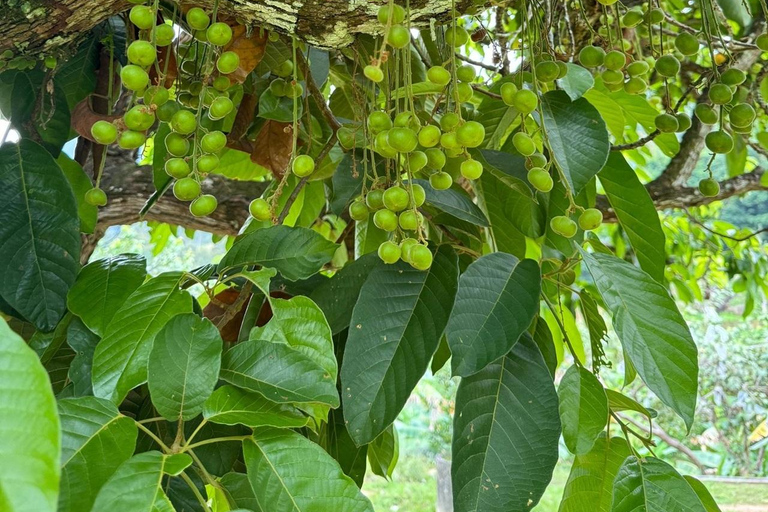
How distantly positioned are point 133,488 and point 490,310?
360 mm

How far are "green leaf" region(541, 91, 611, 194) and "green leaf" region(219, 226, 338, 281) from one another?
25 cm

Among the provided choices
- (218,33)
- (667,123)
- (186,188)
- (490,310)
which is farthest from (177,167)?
(667,123)

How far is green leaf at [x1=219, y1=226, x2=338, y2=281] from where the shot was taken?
0.66 metres

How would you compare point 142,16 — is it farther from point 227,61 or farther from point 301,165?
point 301,165

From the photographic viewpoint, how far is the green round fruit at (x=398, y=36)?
52 centimetres

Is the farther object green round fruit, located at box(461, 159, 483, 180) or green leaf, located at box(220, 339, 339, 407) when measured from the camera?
green round fruit, located at box(461, 159, 483, 180)

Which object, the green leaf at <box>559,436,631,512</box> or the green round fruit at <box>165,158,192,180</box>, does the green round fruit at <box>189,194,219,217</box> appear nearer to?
the green round fruit at <box>165,158,192,180</box>

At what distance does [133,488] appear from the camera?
42 centimetres

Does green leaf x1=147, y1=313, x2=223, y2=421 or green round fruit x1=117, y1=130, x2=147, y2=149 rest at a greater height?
green round fruit x1=117, y1=130, x2=147, y2=149

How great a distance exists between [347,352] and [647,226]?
0.42 m

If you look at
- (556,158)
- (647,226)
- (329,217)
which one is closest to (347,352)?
(556,158)

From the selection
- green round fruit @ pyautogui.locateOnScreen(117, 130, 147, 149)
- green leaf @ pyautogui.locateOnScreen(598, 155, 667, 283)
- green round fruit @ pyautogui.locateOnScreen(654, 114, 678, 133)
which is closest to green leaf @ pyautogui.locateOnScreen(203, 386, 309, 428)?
green round fruit @ pyautogui.locateOnScreen(117, 130, 147, 149)

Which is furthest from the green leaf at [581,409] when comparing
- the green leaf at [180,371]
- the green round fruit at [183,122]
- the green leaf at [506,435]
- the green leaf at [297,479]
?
the green round fruit at [183,122]

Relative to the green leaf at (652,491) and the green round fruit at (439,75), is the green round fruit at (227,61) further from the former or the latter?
the green leaf at (652,491)
